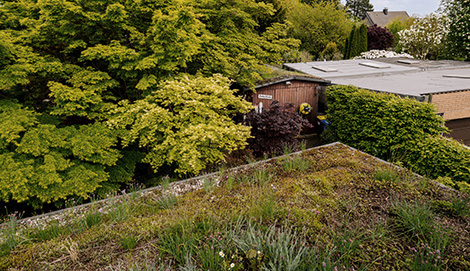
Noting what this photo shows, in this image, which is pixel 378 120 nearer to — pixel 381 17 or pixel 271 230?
pixel 271 230

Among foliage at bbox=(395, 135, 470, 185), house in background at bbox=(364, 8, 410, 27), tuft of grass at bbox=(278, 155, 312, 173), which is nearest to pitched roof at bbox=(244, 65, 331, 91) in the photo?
tuft of grass at bbox=(278, 155, 312, 173)

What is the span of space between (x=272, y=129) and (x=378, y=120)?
314 centimetres

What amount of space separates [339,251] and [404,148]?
5.30 m

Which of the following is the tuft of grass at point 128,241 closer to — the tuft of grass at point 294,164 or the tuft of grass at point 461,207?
the tuft of grass at point 294,164

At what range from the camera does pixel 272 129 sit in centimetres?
871

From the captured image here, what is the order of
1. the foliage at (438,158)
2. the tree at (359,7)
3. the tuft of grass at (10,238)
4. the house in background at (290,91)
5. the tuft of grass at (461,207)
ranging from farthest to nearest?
the tree at (359,7) < the house in background at (290,91) < the foliage at (438,158) < the tuft of grass at (461,207) < the tuft of grass at (10,238)

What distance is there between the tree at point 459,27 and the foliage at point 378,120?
63.0 ft

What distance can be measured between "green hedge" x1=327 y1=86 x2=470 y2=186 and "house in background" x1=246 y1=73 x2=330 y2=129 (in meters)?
2.83

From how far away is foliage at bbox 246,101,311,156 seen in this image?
8742mm

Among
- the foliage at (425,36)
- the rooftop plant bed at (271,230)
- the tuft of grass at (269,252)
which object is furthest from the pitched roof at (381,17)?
the tuft of grass at (269,252)

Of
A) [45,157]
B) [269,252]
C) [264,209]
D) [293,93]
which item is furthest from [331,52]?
[269,252]

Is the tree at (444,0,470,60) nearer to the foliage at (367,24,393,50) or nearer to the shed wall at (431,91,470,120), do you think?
the foliage at (367,24,393,50)

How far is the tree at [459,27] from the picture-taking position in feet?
67.3

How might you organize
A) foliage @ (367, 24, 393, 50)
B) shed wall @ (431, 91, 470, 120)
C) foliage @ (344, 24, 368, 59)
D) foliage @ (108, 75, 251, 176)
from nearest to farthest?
foliage @ (108, 75, 251, 176) < shed wall @ (431, 91, 470, 120) < foliage @ (344, 24, 368, 59) < foliage @ (367, 24, 393, 50)
